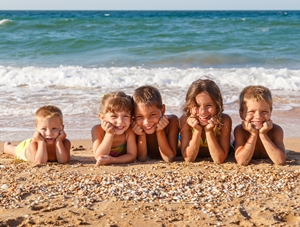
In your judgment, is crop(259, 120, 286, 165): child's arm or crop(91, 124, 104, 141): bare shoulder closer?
crop(259, 120, 286, 165): child's arm

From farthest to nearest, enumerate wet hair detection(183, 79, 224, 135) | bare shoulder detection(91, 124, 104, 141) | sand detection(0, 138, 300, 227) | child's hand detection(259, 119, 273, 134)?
1. bare shoulder detection(91, 124, 104, 141)
2. wet hair detection(183, 79, 224, 135)
3. child's hand detection(259, 119, 273, 134)
4. sand detection(0, 138, 300, 227)

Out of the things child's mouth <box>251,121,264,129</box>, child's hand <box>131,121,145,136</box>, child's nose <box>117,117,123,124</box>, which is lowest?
→ child's hand <box>131,121,145,136</box>

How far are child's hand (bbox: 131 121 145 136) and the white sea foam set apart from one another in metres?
1.57

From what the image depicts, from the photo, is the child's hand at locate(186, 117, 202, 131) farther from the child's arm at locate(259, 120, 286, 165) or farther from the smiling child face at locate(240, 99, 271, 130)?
the child's arm at locate(259, 120, 286, 165)

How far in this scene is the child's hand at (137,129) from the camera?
461 centimetres

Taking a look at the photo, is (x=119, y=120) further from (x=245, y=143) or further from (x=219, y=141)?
(x=245, y=143)

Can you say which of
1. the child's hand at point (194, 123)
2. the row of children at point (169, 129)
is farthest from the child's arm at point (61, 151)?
the child's hand at point (194, 123)

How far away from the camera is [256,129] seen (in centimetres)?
447

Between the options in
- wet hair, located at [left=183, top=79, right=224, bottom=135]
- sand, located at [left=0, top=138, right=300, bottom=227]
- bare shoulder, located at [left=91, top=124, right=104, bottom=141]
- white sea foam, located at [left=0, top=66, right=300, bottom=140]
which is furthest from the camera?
white sea foam, located at [left=0, top=66, right=300, bottom=140]

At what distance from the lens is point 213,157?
4.62m

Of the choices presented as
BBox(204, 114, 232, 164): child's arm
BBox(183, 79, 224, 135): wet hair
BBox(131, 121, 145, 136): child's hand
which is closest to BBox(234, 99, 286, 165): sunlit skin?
BBox(204, 114, 232, 164): child's arm

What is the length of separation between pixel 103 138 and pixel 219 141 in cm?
125

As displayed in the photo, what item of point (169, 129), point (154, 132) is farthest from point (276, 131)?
point (154, 132)

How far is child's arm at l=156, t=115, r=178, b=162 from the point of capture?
180 inches
